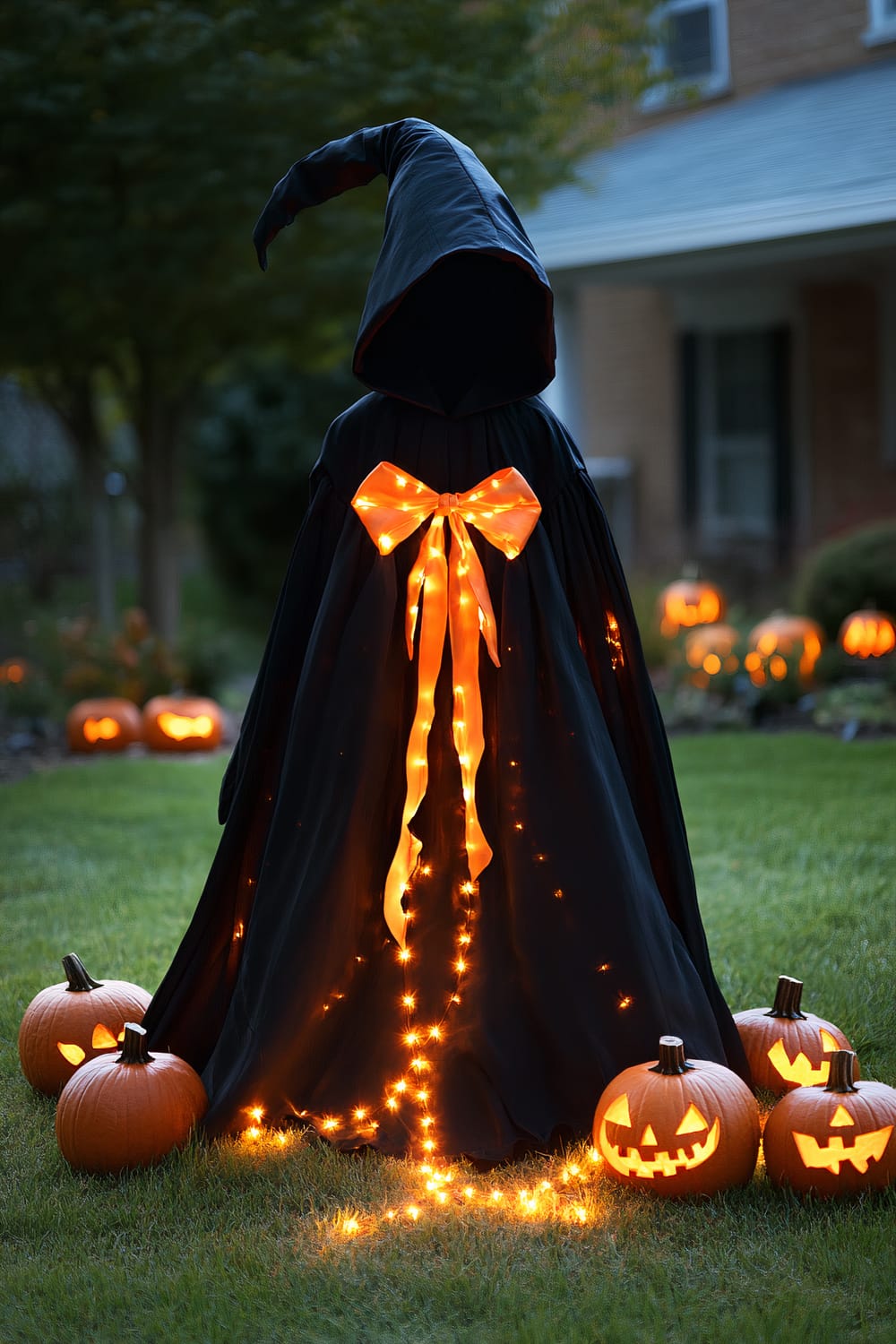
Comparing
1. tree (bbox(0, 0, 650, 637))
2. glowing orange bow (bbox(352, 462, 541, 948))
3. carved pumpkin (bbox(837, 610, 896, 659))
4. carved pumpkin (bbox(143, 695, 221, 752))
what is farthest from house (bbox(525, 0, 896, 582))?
glowing orange bow (bbox(352, 462, 541, 948))

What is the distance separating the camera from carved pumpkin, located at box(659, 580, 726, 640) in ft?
34.6

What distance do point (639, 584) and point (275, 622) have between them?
8.15 meters

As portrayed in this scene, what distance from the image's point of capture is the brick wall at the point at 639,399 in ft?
42.2

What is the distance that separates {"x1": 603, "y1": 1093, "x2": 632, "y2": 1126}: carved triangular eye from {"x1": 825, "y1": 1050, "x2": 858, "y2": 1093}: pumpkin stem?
1.39 ft

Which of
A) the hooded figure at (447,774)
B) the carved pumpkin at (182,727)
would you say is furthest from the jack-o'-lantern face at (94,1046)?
the carved pumpkin at (182,727)

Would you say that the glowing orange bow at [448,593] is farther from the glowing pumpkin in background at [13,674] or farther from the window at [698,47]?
the window at [698,47]

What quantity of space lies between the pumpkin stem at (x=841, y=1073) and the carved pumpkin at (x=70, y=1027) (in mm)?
1698

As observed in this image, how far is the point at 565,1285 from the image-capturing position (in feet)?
8.40

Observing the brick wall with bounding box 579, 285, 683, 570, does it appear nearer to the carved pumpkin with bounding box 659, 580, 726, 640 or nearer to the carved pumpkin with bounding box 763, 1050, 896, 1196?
the carved pumpkin with bounding box 659, 580, 726, 640

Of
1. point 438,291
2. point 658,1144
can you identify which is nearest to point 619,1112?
point 658,1144

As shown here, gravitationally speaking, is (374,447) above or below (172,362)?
below

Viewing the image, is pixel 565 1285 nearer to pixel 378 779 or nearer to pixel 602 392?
pixel 378 779

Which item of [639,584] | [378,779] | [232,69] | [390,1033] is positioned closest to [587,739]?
[378,779]

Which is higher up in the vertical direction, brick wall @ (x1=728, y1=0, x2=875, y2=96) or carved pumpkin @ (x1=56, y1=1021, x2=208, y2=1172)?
brick wall @ (x1=728, y1=0, x2=875, y2=96)
